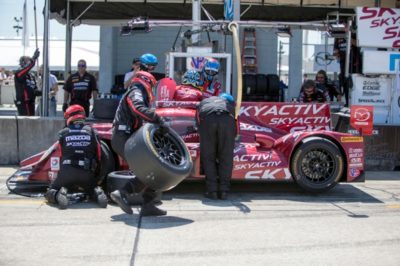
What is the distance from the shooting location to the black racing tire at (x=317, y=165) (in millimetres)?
7879

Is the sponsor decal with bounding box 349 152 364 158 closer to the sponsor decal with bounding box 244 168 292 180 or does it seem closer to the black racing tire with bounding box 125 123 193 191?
the sponsor decal with bounding box 244 168 292 180

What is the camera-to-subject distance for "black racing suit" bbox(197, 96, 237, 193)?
7598 mm

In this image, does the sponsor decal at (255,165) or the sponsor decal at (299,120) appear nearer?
the sponsor decal at (255,165)

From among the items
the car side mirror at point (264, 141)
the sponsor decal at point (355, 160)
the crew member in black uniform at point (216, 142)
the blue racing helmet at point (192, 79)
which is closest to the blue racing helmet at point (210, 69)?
the blue racing helmet at point (192, 79)

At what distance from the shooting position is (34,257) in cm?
505

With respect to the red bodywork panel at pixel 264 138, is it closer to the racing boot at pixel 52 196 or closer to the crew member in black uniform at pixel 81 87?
the racing boot at pixel 52 196

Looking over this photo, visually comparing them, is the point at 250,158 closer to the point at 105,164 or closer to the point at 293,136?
the point at 293,136

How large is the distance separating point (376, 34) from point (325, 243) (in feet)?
20.5

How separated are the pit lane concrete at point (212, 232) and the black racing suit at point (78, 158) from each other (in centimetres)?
30

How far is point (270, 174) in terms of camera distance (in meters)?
7.89

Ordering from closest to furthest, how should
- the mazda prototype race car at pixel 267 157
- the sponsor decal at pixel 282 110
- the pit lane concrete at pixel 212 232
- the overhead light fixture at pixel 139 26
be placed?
1. the pit lane concrete at pixel 212 232
2. the mazda prototype race car at pixel 267 157
3. the sponsor decal at pixel 282 110
4. the overhead light fixture at pixel 139 26

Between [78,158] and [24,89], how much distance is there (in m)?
5.81

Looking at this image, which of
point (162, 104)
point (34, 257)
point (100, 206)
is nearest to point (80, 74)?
point (162, 104)

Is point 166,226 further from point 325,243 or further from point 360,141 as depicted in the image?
point 360,141
